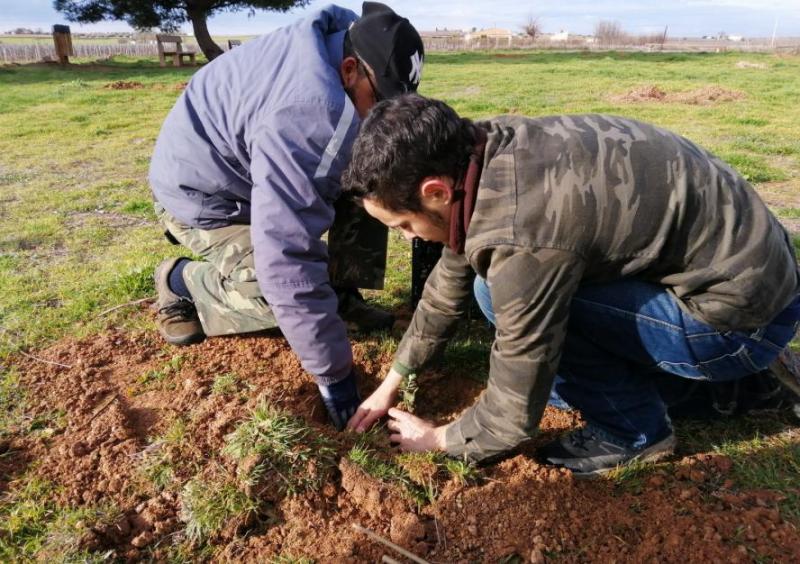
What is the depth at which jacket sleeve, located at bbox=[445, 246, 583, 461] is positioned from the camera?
160 cm

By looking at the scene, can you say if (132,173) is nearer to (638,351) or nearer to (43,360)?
(43,360)

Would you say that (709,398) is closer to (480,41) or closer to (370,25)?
(370,25)

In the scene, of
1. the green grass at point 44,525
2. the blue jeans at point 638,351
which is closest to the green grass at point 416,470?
the blue jeans at point 638,351

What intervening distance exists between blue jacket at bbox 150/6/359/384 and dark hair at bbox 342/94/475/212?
1.71 feet

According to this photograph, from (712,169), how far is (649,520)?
→ 3.86 feet

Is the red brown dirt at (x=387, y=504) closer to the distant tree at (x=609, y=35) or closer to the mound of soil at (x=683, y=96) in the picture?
the mound of soil at (x=683, y=96)

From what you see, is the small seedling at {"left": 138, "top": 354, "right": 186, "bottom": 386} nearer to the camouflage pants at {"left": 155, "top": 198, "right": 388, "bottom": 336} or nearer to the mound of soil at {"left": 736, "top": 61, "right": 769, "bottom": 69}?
the camouflage pants at {"left": 155, "top": 198, "right": 388, "bottom": 336}

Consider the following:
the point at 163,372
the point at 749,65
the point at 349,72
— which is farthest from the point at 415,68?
the point at 749,65

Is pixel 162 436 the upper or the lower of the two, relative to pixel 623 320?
lower

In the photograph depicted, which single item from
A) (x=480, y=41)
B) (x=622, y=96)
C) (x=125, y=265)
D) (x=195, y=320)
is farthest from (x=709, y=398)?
(x=480, y=41)

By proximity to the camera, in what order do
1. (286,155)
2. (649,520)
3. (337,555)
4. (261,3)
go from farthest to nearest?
(261,3) → (286,155) → (649,520) → (337,555)

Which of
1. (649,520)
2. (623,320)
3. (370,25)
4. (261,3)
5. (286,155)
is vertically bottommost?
(649,520)

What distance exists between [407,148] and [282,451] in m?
1.17

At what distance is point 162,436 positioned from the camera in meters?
2.40
